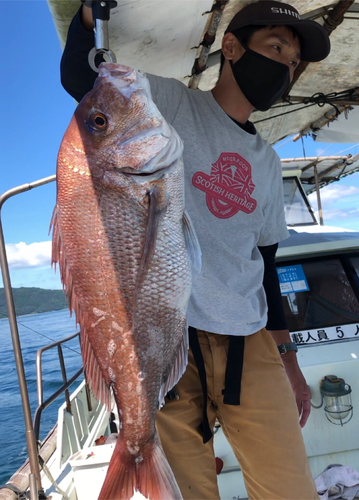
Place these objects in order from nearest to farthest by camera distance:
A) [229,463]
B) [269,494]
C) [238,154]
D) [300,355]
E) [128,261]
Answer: [128,261], [269,494], [238,154], [229,463], [300,355]

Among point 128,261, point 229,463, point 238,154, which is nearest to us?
point 128,261

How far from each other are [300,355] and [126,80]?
10.7 feet

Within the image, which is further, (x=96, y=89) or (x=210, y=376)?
(x=210, y=376)

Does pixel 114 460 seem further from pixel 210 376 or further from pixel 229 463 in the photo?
pixel 229 463

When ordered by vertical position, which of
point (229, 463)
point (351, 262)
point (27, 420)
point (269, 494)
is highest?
point (351, 262)

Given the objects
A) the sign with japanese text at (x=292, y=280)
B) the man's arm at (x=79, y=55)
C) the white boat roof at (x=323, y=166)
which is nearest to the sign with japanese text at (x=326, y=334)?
the sign with japanese text at (x=292, y=280)

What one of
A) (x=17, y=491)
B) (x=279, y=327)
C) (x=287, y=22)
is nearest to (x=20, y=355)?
(x=279, y=327)

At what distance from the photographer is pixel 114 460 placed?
136 cm

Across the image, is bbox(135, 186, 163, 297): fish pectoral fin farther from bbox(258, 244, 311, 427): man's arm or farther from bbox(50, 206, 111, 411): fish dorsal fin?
bbox(258, 244, 311, 427): man's arm

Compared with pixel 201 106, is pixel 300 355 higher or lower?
lower

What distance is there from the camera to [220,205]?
1854 mm

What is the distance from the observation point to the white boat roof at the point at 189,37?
2.04 metres

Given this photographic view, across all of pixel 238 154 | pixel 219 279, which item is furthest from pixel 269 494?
pixel 238 154

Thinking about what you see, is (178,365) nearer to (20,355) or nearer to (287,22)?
(20,355)
